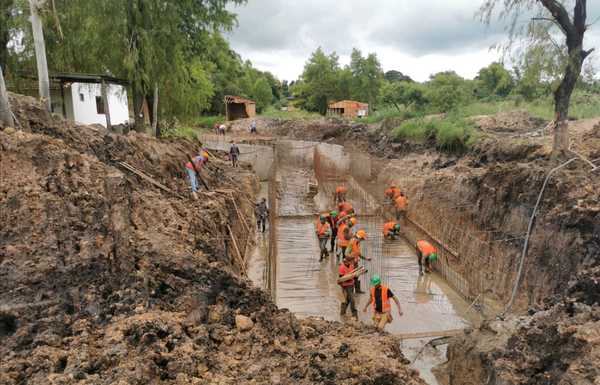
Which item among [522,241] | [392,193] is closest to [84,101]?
[392,193]

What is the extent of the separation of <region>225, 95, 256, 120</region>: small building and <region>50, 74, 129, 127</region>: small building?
19249 millimetres

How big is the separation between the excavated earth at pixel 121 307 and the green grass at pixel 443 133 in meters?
12.0

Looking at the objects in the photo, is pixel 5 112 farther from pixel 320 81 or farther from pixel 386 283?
pixel 320 81

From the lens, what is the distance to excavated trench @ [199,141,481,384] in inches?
302

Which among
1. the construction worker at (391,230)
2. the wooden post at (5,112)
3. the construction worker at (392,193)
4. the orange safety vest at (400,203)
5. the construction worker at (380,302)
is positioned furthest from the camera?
the construction worker at (392,193)

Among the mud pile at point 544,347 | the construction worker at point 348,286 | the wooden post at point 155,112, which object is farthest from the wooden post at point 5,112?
the wooden post at point 155,112

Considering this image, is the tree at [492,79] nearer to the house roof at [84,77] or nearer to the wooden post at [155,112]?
the wooden post at [155,112]

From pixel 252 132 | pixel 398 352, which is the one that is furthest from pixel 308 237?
pixel 252 132

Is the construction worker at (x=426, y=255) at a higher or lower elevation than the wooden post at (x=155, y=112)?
lower

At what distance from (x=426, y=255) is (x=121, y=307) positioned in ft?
23.3

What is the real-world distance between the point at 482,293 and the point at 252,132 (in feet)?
92.5

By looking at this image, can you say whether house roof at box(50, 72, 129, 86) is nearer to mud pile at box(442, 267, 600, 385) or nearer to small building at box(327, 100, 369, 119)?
mud pile at box(442, 267, 600, 385)

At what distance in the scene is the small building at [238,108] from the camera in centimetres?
4416

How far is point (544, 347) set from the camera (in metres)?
4.86
